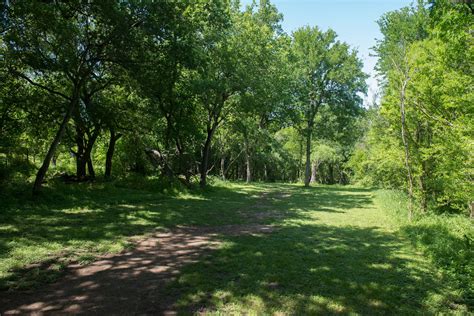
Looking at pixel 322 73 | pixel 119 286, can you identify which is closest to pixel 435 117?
pixel 119 286

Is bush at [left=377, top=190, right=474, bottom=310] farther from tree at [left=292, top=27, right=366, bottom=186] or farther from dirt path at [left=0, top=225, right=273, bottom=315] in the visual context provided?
tree at [left=292, top=27, right=366, bottom=186]

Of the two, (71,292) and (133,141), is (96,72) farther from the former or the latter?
(71,292)

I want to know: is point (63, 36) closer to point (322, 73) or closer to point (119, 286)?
point (119, 286)

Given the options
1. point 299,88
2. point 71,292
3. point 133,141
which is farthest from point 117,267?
point 299,88

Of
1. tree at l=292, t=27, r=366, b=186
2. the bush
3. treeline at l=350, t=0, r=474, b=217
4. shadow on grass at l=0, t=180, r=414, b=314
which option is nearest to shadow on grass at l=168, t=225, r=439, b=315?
shadow on grass at l=0, t=180, r=414, b=314

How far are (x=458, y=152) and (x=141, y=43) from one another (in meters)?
11.8

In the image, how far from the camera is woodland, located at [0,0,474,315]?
17.3 ft

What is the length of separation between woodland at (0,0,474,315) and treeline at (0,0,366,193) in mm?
89

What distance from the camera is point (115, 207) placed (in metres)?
11.8

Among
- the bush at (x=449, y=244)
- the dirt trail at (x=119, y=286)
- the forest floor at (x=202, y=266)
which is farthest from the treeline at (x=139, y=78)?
the bush at (x=449, y=244)

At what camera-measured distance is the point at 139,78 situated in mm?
13758

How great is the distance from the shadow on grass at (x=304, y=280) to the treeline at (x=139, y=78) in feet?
28.4

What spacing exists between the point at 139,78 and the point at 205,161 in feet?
26.1

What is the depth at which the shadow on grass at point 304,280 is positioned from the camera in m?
4.55
